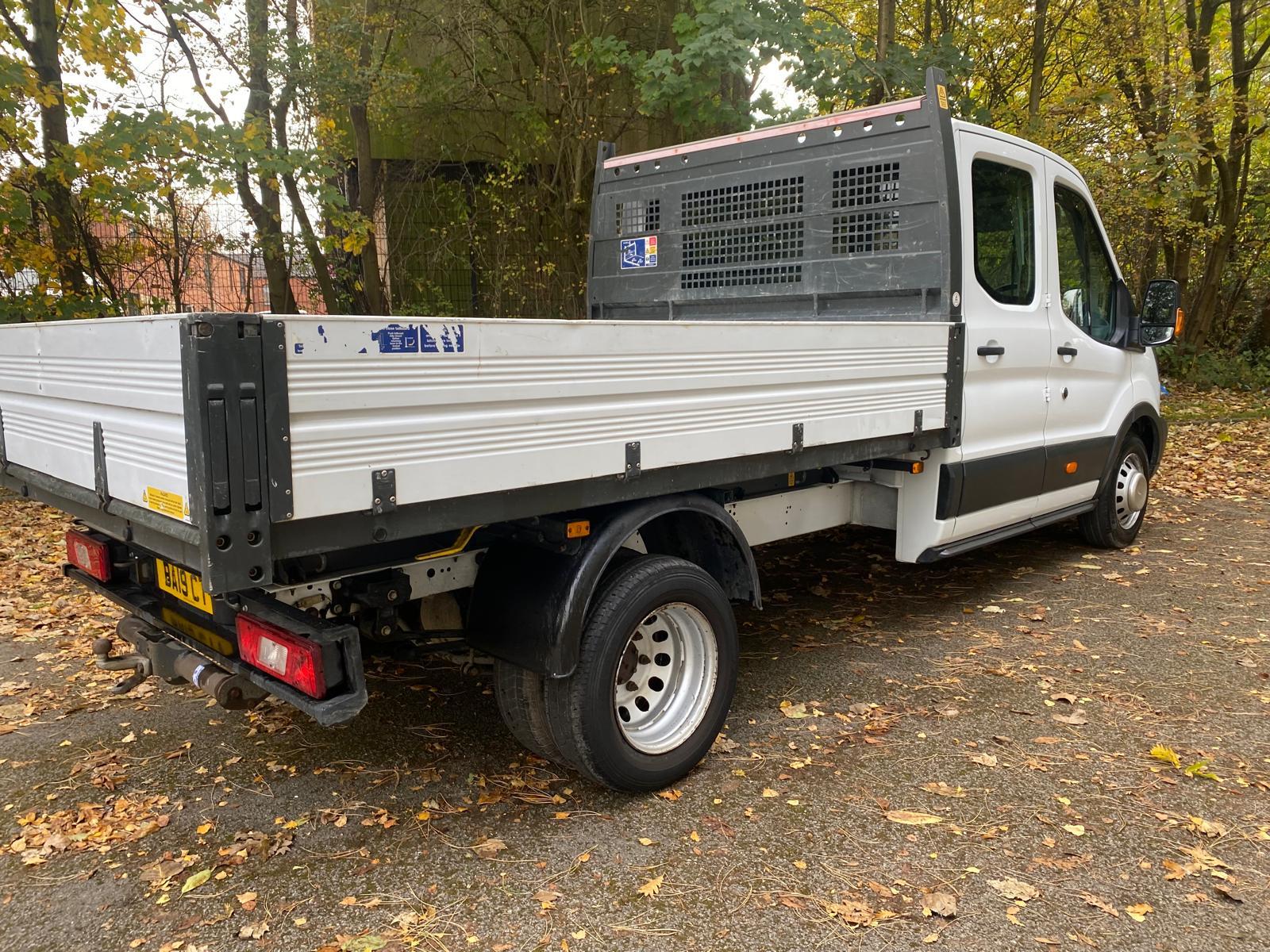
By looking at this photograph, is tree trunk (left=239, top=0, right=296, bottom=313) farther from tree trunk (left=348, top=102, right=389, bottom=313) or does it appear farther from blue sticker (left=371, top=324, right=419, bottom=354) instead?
blue sticker (left=371, top=324, right=419, bottom=354)

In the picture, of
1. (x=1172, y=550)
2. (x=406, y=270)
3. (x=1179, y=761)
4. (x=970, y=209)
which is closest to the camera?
(x=1179, y=761)

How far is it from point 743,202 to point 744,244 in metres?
0.23

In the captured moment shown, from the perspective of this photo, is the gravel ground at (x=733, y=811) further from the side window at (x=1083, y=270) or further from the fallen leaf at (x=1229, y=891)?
the side window at (x=1083, y=270)

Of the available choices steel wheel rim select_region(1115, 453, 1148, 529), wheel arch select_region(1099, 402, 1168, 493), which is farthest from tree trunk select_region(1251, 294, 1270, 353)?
steel wheel rim select_region(1115, 453, 1148, 529)

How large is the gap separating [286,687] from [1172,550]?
6188 millimetres

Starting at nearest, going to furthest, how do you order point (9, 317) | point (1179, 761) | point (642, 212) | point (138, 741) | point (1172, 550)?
point (1179, 761)
point (138, 741)
point (642, 212)
point (1172, 550)
point (9, 317)

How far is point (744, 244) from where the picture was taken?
5.09 m

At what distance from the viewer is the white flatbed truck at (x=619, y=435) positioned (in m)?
2.28

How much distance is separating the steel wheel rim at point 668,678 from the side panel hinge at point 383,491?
1.20 meters

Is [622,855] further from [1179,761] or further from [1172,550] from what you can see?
[1172,550]

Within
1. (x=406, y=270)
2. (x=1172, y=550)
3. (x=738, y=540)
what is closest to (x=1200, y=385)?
(x=1172, y=550)

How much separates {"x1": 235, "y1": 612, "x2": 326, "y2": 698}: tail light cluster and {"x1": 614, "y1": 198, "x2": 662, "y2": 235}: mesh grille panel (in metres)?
3.57

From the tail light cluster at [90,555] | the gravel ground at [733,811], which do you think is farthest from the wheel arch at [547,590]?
the tail light cluster at [90,555]

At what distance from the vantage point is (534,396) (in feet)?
8.75
